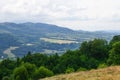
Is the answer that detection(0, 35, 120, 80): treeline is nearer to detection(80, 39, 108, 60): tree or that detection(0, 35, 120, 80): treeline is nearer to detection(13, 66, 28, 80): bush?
detection(80, 39, 108, 60): tree

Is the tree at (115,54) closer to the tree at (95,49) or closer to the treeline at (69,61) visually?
the treeline at (69,61)

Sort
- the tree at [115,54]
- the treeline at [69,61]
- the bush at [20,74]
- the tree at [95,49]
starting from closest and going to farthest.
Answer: the tree at [115,54], the bush at [20,74], the treeline at [69,61], the tree at [95,49]

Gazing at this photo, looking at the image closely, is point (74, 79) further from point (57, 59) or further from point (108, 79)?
point (57, 59)

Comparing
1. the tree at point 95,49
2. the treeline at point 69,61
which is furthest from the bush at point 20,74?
the tree at point 95,49

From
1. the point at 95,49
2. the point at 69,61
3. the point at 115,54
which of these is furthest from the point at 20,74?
the point at 95,49

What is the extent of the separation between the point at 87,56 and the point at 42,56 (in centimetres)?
2125

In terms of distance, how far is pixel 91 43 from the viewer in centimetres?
15762

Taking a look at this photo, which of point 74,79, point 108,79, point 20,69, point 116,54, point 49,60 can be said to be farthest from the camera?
point 49,60

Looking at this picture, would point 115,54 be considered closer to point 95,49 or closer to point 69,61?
point 69,61

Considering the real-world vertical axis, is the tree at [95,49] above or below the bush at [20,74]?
above

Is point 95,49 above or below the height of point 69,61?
above

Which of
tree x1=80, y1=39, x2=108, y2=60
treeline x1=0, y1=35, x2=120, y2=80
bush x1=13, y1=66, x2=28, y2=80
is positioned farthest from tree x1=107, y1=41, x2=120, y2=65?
tree x1=80, y1=39, x2=108, y2=60

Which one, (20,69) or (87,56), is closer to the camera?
(20,69)

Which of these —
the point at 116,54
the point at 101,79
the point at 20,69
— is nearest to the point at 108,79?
the point at 101,79
